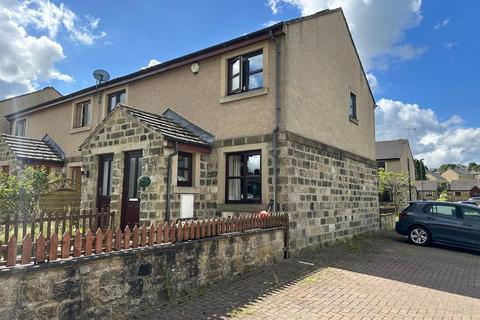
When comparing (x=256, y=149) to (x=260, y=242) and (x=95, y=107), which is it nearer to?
(x=260, y=242)

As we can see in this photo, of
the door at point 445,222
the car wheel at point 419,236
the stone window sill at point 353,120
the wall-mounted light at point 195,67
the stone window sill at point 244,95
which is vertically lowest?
the car wheel at point 419,236

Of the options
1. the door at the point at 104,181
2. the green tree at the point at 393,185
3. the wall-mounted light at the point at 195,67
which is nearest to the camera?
the door at the point at 104,181

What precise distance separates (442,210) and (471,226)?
1045mm

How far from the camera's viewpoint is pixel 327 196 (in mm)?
11203

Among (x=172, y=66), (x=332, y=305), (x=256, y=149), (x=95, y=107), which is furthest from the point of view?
(x=95, y=107)

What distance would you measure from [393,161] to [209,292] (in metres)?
35.8

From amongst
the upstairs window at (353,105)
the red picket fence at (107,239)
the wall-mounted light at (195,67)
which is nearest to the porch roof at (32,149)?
the wall-mounted light at (195,67)

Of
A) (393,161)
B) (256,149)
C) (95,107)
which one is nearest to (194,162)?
(256,149)

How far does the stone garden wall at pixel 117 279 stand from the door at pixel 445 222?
8695 millimetres

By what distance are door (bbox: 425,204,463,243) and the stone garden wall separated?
8.70m

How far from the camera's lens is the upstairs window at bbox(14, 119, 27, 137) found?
19234 mm

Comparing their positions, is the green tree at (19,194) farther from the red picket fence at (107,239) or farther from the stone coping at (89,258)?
the stone coping at (89,258)

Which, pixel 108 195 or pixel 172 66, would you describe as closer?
pixel 108 195

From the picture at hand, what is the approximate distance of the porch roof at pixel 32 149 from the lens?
1466 cm
